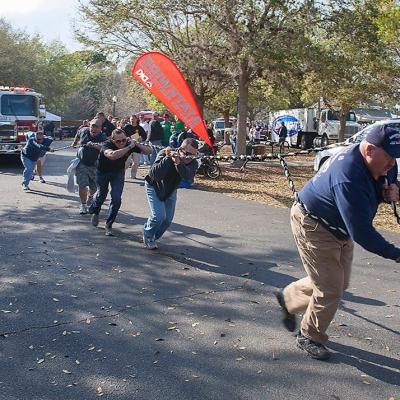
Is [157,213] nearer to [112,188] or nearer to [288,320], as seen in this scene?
[112,188]

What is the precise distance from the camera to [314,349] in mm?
4059

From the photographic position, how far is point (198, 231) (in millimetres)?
8578

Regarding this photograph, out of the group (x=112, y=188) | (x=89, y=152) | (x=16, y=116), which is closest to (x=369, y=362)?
(x=112, y=188)

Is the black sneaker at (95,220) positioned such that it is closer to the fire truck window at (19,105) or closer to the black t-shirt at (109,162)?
the black t-shirt at (109,162)

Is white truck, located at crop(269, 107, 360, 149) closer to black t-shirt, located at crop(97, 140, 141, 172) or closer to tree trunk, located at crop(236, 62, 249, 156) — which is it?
tree trunk, located at crop(236, 62, 249, 156)

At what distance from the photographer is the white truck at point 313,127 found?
112ft

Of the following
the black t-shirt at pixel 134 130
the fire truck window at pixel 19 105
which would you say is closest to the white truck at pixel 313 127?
the fire truck window at pixel 19 105

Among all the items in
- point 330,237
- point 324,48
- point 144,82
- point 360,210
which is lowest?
point 330,237

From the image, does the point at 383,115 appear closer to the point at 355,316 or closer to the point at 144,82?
the point at 144,82

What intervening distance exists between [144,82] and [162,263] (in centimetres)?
475

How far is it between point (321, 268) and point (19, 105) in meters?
16.9

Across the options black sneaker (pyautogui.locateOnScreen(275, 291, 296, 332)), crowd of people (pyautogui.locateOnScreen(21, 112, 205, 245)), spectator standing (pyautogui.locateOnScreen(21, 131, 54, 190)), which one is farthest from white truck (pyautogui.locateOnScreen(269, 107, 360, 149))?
black sneaker (pyautogui.locateOnScreen(275, 291, 296, 332))

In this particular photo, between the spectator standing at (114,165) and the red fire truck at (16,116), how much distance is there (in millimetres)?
10474

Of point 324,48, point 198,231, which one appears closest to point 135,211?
point 198,231
